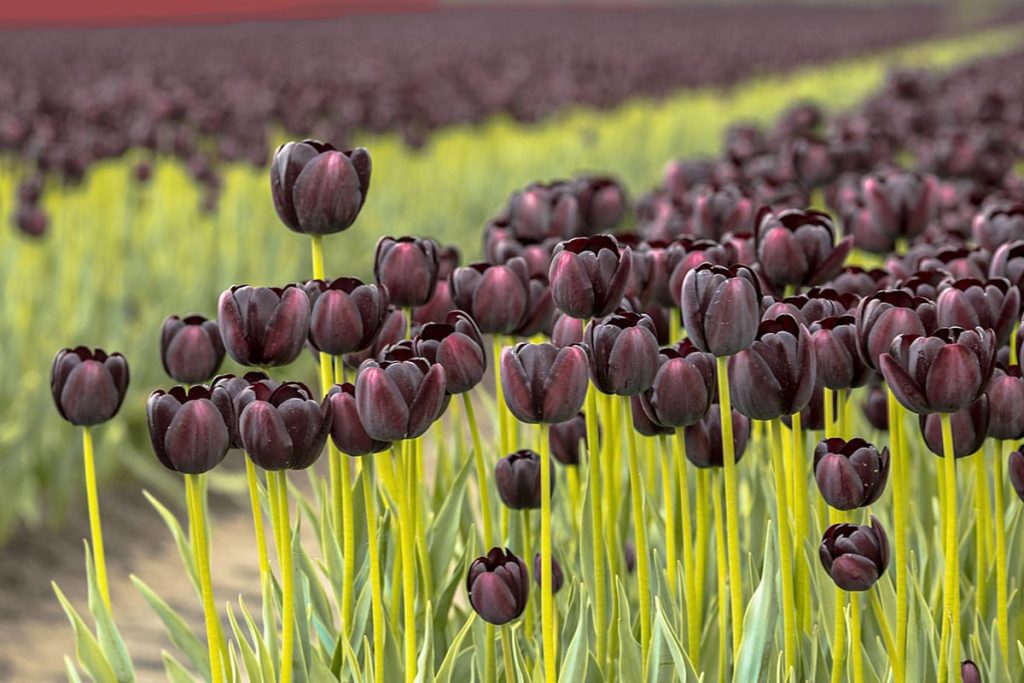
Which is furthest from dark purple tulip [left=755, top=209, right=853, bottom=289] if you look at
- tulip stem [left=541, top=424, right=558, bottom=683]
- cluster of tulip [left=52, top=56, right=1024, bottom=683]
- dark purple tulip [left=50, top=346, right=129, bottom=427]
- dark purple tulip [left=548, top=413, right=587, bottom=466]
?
dark purple tulip [left=50, top=346, right=129, bottom=427]

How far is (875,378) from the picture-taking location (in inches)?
67.8

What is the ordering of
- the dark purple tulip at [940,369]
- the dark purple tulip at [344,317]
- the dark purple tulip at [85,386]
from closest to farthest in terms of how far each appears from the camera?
the dark purple tulip at [940,369]
the dark purple tulip at [344,317]
the dark purple tulip at [85,386]

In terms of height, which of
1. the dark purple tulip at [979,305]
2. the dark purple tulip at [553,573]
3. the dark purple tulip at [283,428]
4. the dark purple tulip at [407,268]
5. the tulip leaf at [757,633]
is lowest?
the tulip leaf at [757,633]

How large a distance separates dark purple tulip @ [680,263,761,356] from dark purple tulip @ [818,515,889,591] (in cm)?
25

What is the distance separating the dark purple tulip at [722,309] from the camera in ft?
4.12

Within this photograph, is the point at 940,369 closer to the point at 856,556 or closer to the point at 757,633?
the point at 856,556

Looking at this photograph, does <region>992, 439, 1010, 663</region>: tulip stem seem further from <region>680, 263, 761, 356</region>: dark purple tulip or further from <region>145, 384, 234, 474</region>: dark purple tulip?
<region>145, 384, 234, 474</region>: dark purple tulip

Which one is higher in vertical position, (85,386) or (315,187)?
(315,187)

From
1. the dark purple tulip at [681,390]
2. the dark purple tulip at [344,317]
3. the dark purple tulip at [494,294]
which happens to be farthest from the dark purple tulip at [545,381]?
the dark purple tulip at [494,294]

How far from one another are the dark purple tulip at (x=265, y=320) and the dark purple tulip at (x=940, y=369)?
0.67m

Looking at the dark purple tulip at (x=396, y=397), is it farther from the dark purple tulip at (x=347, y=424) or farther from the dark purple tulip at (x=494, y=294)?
the dark purple tulip at (x=494, y=294)

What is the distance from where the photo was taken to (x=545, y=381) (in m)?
1.26

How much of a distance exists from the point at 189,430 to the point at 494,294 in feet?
1.59

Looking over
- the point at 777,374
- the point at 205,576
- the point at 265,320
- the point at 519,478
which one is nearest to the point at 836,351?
the point at 777,374
